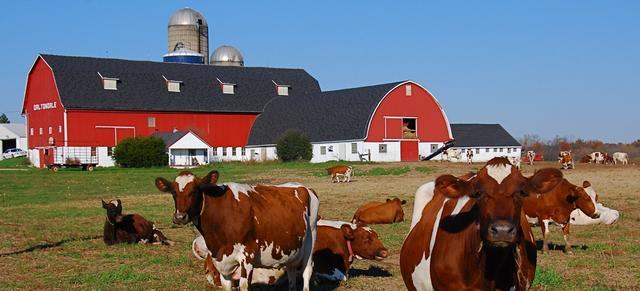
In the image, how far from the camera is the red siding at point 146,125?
67.8 metres

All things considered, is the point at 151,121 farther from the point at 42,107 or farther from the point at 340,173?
the point at 340,173

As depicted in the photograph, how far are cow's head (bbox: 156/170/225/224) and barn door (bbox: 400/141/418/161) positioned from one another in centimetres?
5748

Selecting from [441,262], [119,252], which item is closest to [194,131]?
[119,252]

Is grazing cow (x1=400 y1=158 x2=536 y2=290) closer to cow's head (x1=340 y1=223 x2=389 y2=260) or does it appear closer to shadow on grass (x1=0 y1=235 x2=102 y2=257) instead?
cow's head (x1=340 y1=223 x2=389 y2=260)

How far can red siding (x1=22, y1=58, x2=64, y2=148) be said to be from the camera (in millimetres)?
69125

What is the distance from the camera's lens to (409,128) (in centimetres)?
6956

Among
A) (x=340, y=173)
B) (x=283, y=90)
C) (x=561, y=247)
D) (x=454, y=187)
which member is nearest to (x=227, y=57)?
(x=283, y=90)

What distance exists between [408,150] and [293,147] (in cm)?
1000

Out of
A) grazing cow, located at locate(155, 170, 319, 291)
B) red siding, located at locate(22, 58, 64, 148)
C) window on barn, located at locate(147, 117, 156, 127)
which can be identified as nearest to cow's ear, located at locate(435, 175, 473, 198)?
grazing cow, located at locate(155, 170, 319, 291)

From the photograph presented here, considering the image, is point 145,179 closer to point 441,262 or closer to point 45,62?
point 45,62

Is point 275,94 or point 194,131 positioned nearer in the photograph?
point 194,131

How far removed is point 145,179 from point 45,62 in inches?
1243

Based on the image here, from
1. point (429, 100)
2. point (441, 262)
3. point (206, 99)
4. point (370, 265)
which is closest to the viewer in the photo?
point (441, 262)

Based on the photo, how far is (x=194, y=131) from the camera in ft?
238
